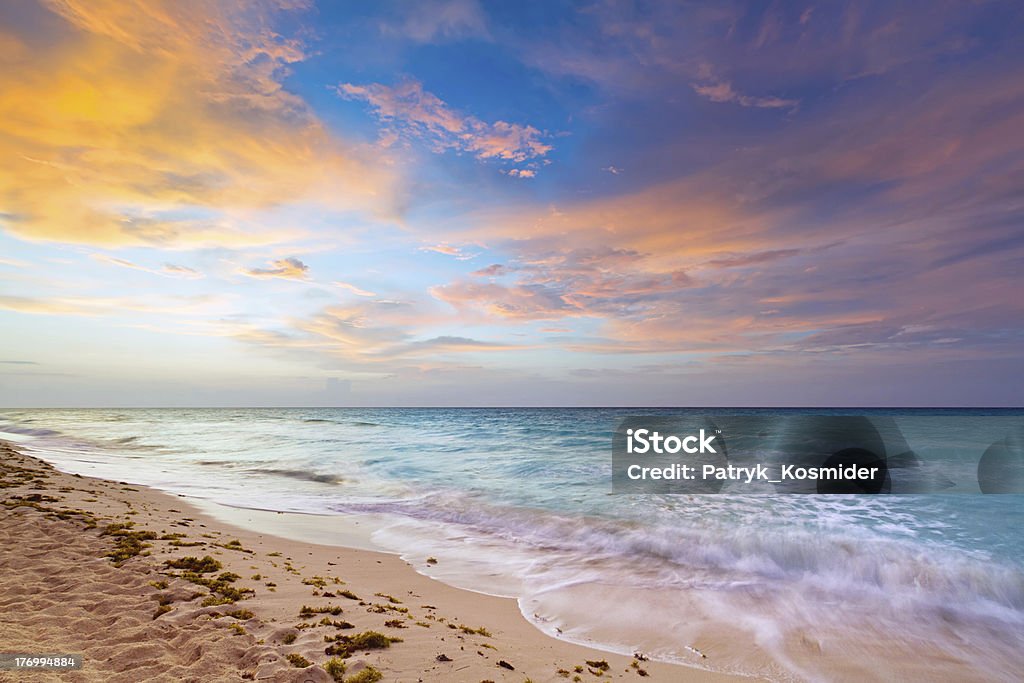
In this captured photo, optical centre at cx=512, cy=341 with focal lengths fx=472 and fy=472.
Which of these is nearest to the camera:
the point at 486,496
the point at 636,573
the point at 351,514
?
the point at 636,573

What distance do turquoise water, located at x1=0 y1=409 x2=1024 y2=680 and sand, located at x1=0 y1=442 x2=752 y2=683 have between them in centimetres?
103

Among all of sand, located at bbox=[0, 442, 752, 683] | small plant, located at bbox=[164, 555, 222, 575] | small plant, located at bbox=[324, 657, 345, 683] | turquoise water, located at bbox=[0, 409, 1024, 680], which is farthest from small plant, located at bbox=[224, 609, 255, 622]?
turquoise water, located at bbox=[0, 409, 1024, 680]

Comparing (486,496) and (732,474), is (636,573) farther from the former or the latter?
(732,474)

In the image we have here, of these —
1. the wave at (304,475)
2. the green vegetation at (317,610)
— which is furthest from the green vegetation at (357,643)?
Result: the wave at (304,475)

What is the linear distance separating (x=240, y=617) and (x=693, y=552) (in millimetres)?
9128

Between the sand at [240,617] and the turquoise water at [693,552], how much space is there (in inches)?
40.6

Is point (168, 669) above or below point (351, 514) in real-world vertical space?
above

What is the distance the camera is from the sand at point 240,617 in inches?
183

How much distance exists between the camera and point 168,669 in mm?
4410

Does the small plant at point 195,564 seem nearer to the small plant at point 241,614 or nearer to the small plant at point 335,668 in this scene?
the small plant at point 241,614

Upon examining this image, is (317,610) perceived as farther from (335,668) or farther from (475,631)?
(475,631)

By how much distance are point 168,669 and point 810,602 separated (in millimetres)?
9340

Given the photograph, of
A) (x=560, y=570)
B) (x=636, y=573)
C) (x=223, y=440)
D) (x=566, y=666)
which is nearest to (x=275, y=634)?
(x=566, y=666)

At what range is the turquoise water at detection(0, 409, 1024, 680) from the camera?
721cm
